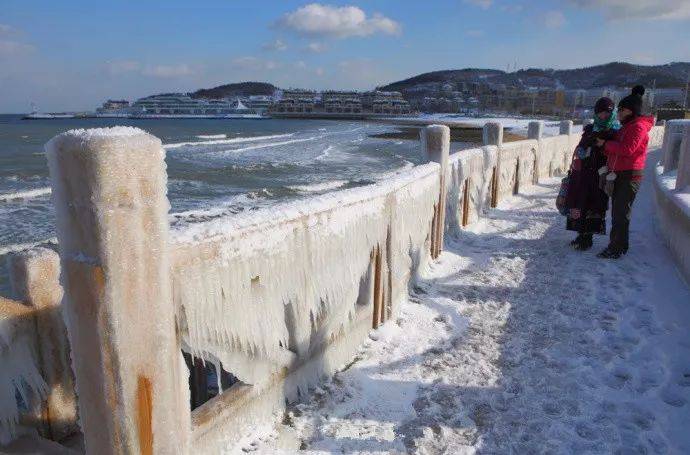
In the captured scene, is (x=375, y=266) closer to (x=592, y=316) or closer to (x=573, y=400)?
(x=573, y=400)

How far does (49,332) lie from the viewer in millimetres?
2264

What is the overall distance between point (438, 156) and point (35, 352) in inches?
177

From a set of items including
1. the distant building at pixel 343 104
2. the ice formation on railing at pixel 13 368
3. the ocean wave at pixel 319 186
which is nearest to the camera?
the ice formation on railing at pixel 13 368

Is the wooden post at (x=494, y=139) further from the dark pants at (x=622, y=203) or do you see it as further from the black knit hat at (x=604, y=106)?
the dark pants at (x=622, y=203)

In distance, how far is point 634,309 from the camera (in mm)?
4609

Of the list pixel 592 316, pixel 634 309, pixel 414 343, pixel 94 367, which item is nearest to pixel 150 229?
pixel 94 367

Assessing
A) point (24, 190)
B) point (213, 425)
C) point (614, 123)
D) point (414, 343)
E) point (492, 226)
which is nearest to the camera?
point (213, 425)

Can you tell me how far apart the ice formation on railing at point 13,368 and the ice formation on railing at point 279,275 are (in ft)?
2.25

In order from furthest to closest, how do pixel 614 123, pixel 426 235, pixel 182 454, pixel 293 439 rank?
pixel 614 123
pixel 426 235
pixel 293 439
pixel 182 454

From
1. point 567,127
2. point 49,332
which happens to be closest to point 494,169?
point 567,127

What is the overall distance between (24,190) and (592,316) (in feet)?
67.6

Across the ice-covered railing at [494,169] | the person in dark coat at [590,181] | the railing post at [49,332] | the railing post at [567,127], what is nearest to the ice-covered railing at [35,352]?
the railing post at [49,332]

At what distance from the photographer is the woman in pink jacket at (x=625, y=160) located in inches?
220

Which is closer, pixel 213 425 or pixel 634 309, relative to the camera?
pixel 213 425
